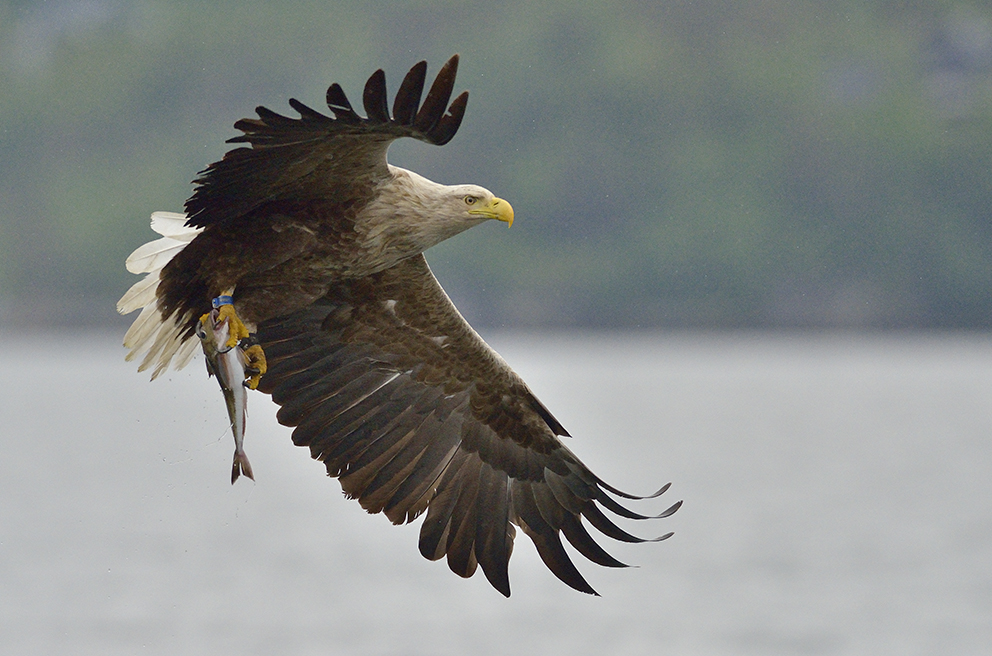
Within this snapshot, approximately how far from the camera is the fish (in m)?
7.13

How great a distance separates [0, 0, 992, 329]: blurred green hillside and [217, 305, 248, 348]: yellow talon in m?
36.0

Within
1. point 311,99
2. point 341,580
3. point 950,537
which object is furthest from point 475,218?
point 311,99

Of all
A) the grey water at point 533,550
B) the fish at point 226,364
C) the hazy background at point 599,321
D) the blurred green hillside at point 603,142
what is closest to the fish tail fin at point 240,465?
the fish at point 226,364

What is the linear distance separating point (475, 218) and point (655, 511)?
14800 mm

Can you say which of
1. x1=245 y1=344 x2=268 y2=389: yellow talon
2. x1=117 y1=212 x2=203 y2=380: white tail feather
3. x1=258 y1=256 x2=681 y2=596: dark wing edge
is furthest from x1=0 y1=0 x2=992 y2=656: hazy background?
x1=245 y1=344 x2=268 y2=389: yellow talon

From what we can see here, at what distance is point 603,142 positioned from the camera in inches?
2143

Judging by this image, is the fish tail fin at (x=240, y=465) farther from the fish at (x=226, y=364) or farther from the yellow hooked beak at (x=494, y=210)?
the yellow hooked beak at (x=494, y=210)

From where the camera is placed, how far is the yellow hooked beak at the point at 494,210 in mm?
7453

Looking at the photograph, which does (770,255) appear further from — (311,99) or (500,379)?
(500,379)

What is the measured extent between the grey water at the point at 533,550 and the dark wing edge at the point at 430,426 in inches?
34.5

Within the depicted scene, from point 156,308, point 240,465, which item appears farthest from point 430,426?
point 240,465

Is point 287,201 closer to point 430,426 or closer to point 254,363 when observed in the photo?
point 254,363

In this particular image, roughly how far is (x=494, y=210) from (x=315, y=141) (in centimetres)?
90

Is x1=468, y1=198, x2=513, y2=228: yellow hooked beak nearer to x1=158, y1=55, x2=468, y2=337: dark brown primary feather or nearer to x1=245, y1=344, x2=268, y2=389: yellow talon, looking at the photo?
x1=158, y1=55, x2=468, y2=337: dark brown primary feather
